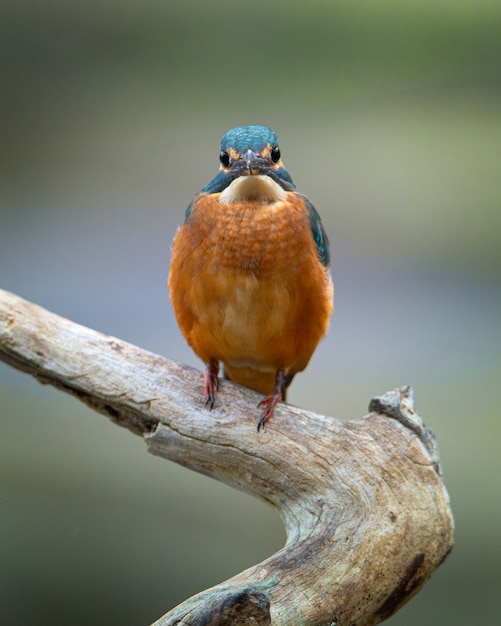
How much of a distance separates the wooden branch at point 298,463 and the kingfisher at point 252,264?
3.2 inches

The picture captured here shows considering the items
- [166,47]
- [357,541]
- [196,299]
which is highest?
[166,47]

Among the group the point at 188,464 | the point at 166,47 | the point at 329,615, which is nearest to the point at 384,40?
the point at 166,47

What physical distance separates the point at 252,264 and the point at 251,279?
35mm

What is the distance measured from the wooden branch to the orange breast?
0.14m

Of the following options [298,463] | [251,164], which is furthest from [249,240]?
[298,463]

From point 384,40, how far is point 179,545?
78.5 inches

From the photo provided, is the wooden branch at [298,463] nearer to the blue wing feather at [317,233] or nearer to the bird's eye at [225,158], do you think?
the blue wing feather at [317,233]

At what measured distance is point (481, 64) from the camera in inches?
114

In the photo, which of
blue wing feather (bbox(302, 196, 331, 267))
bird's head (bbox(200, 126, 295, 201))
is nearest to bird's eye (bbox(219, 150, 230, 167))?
bird's head (bbox(200, 126, 295, 201))

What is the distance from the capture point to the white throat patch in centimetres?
182

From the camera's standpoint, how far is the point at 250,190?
1831 millimetres

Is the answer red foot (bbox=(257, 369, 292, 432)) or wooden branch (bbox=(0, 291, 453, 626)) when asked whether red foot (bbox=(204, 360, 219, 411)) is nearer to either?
wooden branch (bbox=(0, 291, 453, 626))

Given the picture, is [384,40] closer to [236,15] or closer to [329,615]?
[236,15]

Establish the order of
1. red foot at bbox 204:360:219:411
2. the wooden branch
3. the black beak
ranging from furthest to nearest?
red foot at bbox 204:360:219:411
the black beak
the wooden branch
